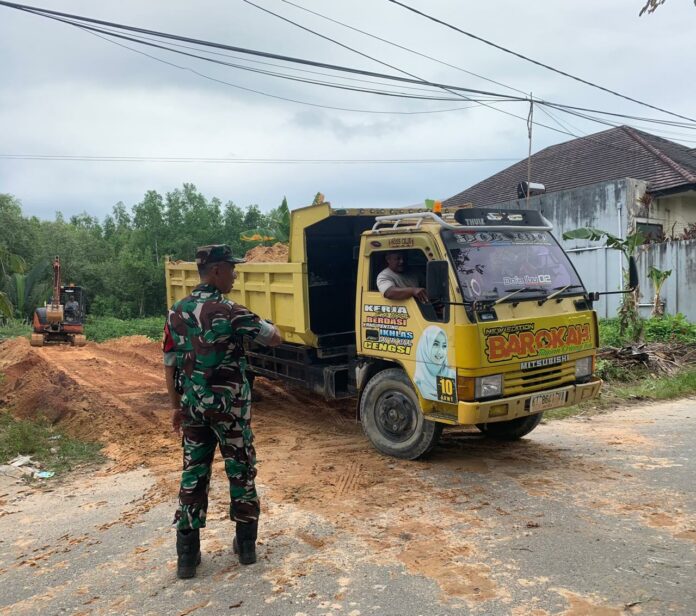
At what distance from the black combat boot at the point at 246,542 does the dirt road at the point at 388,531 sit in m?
0.06

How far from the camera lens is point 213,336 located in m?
3.71

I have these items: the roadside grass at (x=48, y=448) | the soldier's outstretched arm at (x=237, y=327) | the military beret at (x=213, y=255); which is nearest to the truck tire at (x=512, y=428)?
the soldier's outstretched arm at (x=237, y=327)

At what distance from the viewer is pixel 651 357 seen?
36.2 feet

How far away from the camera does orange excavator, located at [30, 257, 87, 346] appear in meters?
18.3

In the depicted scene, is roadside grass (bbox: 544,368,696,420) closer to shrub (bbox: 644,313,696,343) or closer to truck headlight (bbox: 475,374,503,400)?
shrub (bbox: 644,313,696,343)

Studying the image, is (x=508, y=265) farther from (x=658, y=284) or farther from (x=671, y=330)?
(x=658, y=284)

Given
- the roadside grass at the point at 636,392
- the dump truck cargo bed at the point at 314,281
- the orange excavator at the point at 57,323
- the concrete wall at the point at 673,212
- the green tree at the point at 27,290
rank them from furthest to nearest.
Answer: the green tree at the point at 27,290 < the orange excavator at the point at 57,323 < the concrete wall at the point at 673,212 < the roadside grass at the point at 636,392 < the dump truck cargo bed at the point at 314,281

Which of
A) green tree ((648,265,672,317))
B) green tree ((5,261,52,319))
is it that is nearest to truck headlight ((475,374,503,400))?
green tree ((648,265,672,317))

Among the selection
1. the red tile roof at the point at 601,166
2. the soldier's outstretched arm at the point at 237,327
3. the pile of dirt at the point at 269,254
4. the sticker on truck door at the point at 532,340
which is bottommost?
the sticker on truck door at the point at 532,340

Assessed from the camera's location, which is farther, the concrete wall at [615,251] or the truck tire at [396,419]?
the concrete wall at [615,251]

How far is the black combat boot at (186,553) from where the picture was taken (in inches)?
146

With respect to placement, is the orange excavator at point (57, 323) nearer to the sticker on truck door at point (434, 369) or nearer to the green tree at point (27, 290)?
the green tree at point (27, 290)

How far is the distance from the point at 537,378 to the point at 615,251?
12193 mm

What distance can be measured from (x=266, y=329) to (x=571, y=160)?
2148cm
